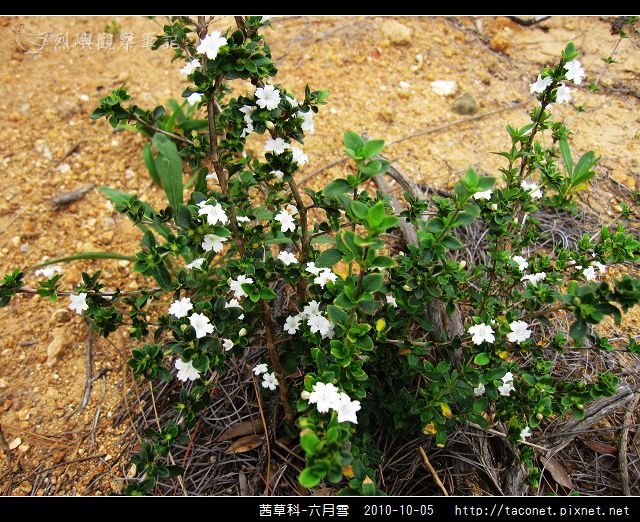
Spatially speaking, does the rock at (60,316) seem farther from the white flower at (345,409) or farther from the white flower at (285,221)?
the white flower at (345,409)

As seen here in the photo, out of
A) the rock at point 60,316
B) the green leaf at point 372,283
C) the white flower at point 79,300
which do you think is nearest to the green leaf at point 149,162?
the rock at point 60,316

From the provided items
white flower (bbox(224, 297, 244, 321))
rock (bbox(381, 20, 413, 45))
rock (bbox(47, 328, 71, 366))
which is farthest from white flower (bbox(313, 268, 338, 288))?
rock (bbox(381, 20, 413, 45))

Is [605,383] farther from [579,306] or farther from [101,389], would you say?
[101,389]

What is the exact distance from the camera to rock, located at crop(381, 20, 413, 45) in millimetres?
4359

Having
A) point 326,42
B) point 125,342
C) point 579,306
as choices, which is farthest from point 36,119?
point 579,306

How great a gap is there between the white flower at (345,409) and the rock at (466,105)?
3.00m

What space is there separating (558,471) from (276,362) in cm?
134

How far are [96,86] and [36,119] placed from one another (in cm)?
53

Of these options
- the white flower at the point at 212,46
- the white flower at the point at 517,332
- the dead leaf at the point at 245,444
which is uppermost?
the white flower at the point at 212,46

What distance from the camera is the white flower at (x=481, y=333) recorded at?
1.84 meters

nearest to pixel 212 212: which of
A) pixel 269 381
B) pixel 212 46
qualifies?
pixel 212 46

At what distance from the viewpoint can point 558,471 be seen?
2252 millimetres

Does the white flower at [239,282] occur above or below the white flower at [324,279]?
above

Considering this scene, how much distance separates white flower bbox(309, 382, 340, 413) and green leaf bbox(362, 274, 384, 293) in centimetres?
32
